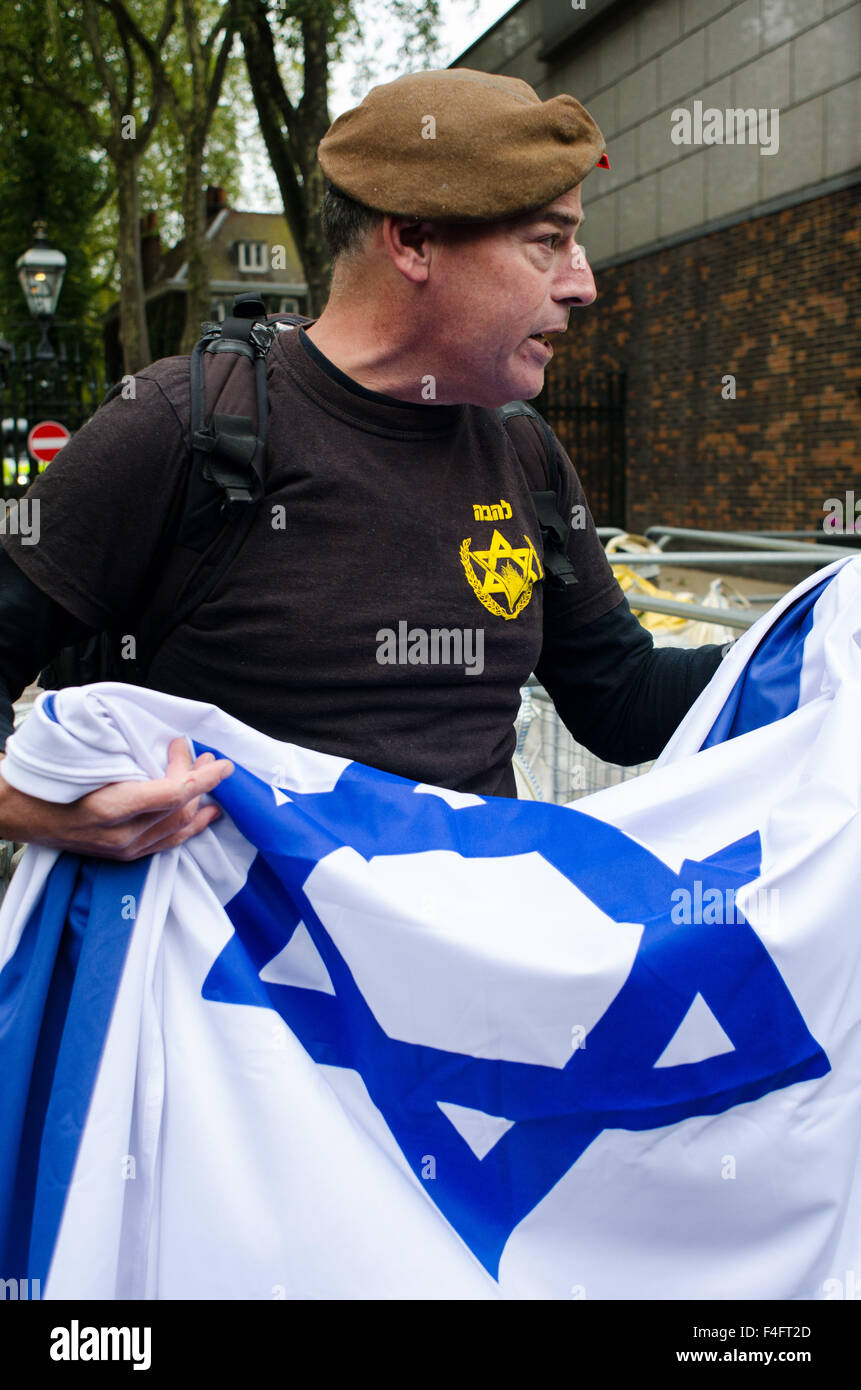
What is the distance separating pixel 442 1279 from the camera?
153 centimetres

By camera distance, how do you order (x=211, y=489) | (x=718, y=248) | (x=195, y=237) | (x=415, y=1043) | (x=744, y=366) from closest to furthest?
(x=415, y=1043), (x=211, y=489), (x=195, y=237), (x=744, y=366), (x=718, y=248)

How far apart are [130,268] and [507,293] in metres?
17.3

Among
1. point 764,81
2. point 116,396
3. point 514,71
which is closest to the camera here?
point 116,396

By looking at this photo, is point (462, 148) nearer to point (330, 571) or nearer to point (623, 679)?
point (330, 571)

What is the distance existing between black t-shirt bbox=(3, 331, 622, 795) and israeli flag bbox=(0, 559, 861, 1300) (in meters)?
0.21

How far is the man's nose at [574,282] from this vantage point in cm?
204

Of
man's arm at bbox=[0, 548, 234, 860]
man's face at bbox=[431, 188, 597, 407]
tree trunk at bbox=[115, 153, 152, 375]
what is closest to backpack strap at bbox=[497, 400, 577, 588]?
man's face at bbox=[431, 188, 597, 407]

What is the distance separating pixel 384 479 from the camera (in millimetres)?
2072

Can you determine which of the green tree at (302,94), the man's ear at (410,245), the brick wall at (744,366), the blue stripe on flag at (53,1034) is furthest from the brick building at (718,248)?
the blue stripe on flag at (53,1034)

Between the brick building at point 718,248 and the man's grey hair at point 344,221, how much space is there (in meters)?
12.8

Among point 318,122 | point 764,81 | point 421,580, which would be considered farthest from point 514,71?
point 421,580

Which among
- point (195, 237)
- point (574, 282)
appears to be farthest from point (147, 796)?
point (195, 237)
